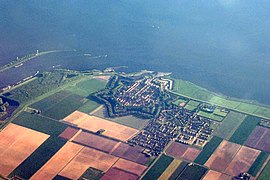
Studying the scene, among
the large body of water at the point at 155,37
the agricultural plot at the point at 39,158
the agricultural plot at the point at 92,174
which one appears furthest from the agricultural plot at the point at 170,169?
the large body of water at the point at 155,37

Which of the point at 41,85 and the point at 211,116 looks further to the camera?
the point at 41,85

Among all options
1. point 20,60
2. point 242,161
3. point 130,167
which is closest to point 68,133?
point 130,167

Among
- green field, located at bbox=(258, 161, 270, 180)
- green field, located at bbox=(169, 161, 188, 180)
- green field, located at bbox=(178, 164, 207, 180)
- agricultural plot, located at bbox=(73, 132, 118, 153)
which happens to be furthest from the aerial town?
green field, located at bbox=(258, 161, 270, 180)

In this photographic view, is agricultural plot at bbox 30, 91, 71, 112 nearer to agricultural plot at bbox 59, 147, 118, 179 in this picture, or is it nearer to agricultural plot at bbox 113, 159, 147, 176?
agricultural plot at bbox 59, 147, 118, 179

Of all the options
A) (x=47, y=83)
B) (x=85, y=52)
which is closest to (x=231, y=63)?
(x=85, y=52)

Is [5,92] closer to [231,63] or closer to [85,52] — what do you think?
[85,52]

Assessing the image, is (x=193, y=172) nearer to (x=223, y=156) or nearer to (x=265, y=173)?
(x=223, y=156)
